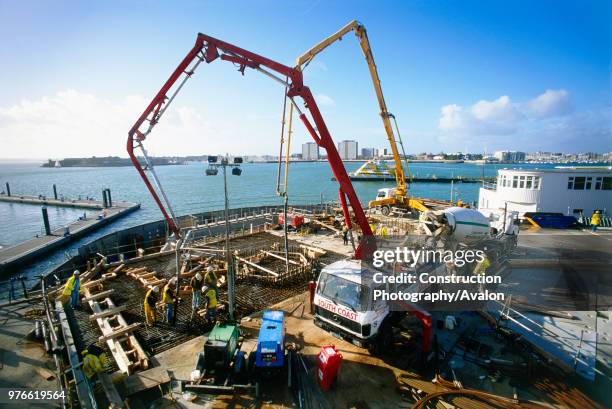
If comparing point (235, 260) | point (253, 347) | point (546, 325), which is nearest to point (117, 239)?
point (235, 260)

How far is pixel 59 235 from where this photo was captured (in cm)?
3478

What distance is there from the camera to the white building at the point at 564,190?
23.7 metres

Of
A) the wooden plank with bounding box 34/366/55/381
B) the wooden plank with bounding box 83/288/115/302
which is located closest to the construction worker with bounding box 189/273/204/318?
the wooden plank with bounding box 34/366/55/381

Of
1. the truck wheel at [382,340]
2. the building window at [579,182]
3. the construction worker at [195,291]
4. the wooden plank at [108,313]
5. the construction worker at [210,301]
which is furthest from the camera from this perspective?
the building window at [579,182]

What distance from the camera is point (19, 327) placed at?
33.4 feet

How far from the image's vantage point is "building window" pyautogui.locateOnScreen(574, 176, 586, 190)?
2386 centimetres

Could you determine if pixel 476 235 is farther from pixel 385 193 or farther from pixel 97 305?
pixel 385 193

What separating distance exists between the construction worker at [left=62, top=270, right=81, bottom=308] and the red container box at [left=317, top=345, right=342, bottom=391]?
9977 mm

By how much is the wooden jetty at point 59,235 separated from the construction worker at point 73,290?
72.7 feet

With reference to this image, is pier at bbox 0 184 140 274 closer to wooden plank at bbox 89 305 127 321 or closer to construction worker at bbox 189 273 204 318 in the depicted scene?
wooden plank at bbox 89 305 127 321

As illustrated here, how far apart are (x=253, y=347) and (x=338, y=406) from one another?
11.0 feet

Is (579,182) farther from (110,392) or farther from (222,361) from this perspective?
(110,392)

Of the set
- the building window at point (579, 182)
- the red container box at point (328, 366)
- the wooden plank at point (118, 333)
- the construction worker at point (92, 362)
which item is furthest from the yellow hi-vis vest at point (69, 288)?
the building window at point (579, 182)

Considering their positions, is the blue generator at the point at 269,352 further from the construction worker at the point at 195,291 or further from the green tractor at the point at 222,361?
the construction worker at the point at 195,291
